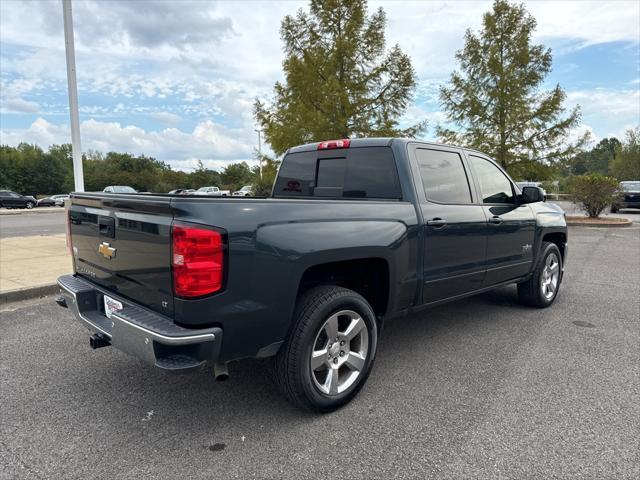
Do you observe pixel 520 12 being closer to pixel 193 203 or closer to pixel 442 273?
pixel 442 273

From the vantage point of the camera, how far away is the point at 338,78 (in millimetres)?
15461

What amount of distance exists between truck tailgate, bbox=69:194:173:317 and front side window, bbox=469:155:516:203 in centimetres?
320

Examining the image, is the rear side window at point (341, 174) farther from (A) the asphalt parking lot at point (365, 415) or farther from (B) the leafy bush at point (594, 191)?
(B) the leafy bush at point (594, 191)

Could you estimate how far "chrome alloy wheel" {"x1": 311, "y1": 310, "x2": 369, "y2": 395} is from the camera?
2.82 m

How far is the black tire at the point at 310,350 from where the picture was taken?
2643mm

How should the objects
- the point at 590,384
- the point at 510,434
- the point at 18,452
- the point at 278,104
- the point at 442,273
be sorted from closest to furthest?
the point at 18,452 → the point at 510,434 → the point at 590,384 → the point at 442,273 → the point at 278,104

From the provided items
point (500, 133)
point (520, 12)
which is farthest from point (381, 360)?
point (520, 12)

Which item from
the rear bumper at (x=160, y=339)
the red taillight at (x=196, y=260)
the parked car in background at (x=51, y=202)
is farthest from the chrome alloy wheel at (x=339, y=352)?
the parked car in background at (x=51, y=202)

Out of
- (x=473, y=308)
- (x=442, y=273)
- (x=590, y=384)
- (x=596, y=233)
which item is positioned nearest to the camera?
(x=590, y=384)

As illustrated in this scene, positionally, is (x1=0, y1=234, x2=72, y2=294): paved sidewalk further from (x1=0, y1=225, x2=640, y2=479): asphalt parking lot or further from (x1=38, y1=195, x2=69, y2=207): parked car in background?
(x1=38, y1=195, x2=69, y2=207): parked car in background

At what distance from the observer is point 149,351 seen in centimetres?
228

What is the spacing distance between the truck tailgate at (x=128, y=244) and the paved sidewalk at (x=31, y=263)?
3.34 meters

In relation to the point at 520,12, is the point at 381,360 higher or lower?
lower

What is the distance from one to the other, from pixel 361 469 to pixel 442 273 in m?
1.87
